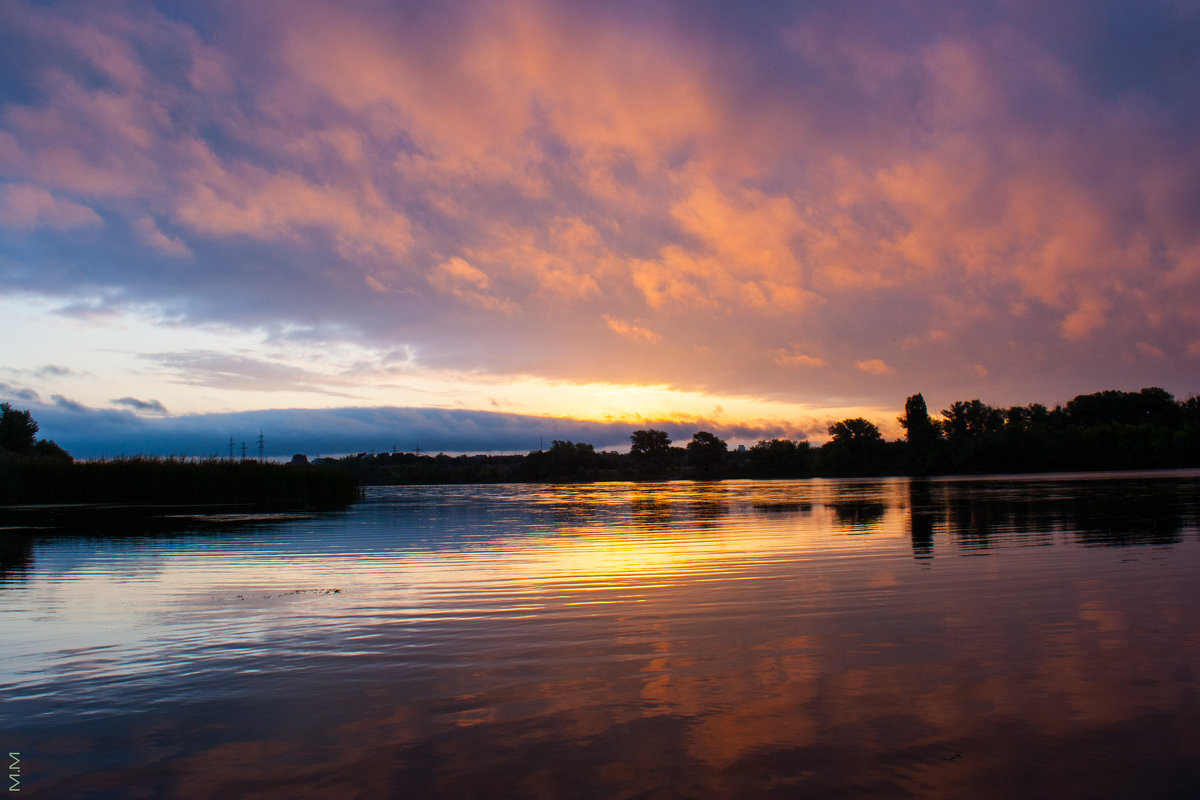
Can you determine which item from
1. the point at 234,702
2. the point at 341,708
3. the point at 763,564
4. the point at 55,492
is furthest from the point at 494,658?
the point at 55,492

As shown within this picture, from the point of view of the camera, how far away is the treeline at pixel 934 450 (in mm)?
115875

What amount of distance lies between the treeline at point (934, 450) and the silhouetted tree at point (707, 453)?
0.26 meters

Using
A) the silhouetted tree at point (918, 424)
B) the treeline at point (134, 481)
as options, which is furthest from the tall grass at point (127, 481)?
the silhouetted tree at point (918, 424)

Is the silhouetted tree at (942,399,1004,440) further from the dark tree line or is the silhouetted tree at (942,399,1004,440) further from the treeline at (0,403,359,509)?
the treeline at (0,403,359,509)

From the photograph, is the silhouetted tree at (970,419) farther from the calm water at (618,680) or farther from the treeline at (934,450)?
the calm water at (618,680)

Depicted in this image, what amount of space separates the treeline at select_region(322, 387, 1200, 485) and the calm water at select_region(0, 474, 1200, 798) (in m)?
52.0

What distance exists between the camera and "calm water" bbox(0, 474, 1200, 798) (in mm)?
4691

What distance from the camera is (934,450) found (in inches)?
5374

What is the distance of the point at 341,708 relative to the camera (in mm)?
6070

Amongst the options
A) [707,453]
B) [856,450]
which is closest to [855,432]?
[856,450]

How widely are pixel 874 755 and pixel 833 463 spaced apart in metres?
159

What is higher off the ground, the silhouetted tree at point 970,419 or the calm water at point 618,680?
the silhouetted tree at point 970,419

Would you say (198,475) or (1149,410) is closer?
(198,475)

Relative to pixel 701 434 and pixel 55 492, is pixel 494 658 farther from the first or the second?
pixel 701 434
